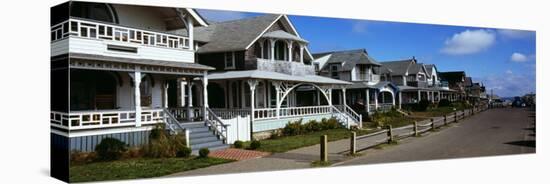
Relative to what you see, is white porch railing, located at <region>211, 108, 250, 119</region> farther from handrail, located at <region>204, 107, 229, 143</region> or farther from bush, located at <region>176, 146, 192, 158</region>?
bush, located at <region>176, 146, 192, 158</region>

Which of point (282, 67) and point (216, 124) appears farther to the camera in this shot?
point (282, 67)

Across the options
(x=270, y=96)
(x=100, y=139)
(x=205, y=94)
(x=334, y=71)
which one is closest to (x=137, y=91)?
(x=100, y=139)

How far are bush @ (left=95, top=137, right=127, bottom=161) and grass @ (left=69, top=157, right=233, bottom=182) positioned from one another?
0.46 ft

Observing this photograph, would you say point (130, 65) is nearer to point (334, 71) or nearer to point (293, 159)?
point (293, 159)

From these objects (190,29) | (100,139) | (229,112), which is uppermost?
(190,29)

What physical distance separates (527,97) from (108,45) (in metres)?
14.3

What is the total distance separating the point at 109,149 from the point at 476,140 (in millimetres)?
12086

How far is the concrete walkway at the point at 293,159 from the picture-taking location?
13.1m

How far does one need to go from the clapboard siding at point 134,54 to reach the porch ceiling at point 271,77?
1.48 m

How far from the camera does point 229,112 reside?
1702 cm

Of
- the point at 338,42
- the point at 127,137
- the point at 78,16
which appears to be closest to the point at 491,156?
the point at 338,42

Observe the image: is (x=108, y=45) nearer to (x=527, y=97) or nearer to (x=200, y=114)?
(x=200, y=114)

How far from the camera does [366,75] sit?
19.2 meters

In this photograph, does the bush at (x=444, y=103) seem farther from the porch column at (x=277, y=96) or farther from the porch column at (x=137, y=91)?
the porch column at (x=137, y=91)
